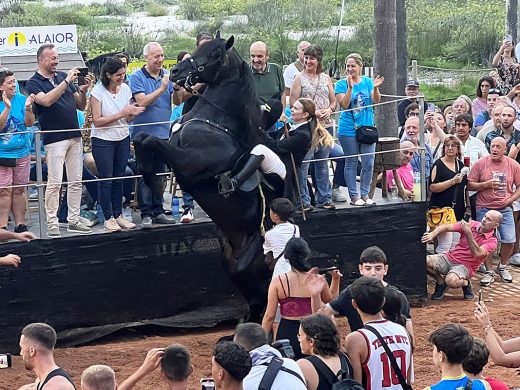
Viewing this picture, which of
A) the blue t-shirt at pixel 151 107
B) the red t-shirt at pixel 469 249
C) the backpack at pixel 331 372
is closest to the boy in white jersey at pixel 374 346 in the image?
the backpack at pixel 331 372

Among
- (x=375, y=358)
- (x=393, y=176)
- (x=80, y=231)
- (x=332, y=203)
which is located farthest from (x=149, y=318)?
(x=375, y=358)

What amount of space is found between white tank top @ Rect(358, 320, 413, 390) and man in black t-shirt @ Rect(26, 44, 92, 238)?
525 centimetres

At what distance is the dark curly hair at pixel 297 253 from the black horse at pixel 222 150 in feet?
5.81

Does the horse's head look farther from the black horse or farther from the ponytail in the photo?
the ponytail

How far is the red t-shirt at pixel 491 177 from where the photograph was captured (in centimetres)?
1425

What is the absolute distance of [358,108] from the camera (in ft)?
42.9

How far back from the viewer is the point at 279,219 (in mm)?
10617

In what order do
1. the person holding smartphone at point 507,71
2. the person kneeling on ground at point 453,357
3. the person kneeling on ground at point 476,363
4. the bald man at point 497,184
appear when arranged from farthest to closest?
the person holding smartphone at point 507,71 → the bald man at point 497,184 → the person kneeling on ground at point 476,363 → the person kneeling on ground at point 453,357

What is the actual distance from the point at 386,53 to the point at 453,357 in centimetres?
1057

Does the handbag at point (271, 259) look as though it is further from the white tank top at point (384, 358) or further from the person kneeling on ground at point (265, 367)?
the person kneeling on ground at point (265, 367)

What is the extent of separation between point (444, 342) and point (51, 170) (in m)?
6.17

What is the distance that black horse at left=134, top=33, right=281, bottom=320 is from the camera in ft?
35.0

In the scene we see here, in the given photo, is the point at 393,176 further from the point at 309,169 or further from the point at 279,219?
the point at 279,219

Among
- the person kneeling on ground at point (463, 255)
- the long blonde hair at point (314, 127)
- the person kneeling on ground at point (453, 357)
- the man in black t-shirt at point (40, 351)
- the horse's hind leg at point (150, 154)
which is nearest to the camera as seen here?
the person kneeling on ground at point (453, 357)
